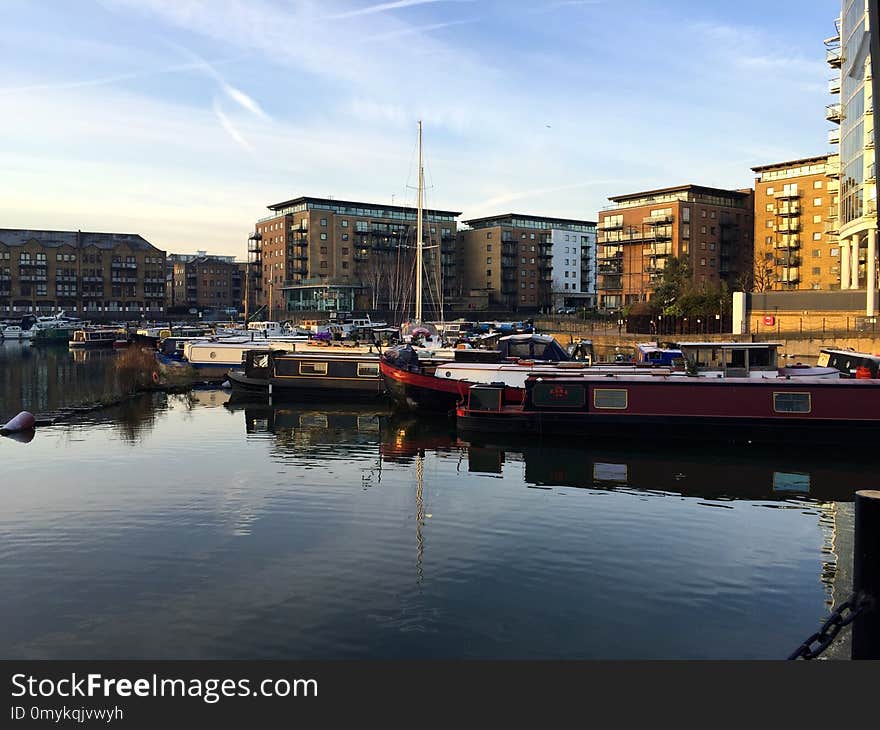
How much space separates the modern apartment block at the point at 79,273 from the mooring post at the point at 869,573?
457ft

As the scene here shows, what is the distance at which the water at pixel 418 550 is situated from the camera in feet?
34.1

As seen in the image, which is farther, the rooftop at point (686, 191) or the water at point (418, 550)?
the rooftop at point (686, 191)

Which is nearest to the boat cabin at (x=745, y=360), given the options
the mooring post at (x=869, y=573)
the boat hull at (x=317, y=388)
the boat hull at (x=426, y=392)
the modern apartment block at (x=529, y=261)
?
the boat hull at (x=426, y=392)

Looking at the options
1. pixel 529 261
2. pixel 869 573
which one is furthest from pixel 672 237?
pixel 869 573

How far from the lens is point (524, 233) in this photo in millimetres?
140875

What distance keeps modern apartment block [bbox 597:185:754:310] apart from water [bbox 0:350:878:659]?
281 ft

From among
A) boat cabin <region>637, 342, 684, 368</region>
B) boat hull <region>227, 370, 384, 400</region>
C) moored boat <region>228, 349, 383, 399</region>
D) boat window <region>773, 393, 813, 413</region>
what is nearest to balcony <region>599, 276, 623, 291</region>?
boat cabin <region>637, 342, 684, 368</region>

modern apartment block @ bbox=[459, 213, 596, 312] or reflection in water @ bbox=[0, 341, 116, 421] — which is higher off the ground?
modern apartment block @ bbox=[459, 213, 596, 312]

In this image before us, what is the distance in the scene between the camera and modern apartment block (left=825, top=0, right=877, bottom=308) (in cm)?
5216

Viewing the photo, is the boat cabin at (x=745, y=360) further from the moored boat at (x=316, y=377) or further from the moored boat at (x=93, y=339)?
the moored boat at (x=93, y=339)

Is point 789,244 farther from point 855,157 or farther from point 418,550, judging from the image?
point 418,550

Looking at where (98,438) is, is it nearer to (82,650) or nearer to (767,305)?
(82,650)

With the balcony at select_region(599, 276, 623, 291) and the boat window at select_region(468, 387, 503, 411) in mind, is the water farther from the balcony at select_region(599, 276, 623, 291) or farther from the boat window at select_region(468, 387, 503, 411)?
the balcony at select_region(599, 276, 623, 291)

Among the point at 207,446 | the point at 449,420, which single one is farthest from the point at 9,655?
the point at 449,420
